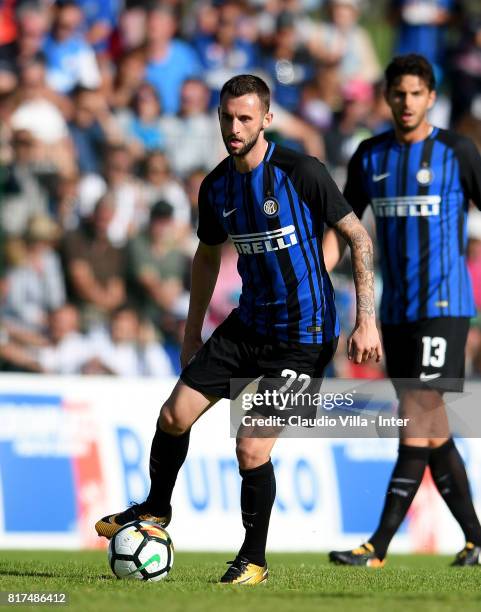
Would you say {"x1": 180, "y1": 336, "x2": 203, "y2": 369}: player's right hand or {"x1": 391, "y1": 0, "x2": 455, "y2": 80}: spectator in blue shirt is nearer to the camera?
{"x1": 180, "y1": 336, "x2": 203, "y2": 369}: player's right hand

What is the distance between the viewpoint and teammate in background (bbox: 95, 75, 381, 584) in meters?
5.91

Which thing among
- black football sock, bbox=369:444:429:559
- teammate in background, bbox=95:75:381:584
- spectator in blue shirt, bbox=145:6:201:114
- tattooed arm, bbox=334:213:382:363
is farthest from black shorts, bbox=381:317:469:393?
spectator in blue shirt, bbox=145:6:201:114

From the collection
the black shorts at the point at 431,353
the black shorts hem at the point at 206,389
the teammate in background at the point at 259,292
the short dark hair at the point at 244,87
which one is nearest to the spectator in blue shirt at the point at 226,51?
the black shorts at the point at 431,353

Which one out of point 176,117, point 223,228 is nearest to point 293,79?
point 176,117

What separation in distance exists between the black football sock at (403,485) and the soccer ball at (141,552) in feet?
6.28

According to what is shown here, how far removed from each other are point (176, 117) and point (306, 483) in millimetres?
4668

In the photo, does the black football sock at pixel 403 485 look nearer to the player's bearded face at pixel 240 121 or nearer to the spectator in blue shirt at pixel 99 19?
the player's bearded face at pixel 240 121

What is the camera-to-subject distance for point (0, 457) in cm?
984

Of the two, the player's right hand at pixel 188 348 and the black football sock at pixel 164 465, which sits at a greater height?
the player's right hand at pixel 188 348

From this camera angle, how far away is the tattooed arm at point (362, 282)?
5703 mm

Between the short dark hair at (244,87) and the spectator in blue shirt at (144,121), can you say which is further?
the spectator in blue shirt at (144,121)

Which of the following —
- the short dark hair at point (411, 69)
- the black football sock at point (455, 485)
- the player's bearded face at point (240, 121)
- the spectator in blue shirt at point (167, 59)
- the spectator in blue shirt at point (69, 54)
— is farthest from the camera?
Answer: the spectator in blue shirt at point (167, 59)

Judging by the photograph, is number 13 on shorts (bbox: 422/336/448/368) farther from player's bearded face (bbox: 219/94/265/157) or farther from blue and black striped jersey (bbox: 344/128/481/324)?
player's bearded face (bbox: 219/94/265/157)

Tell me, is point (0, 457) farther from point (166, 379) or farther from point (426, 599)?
point (426, 599)
